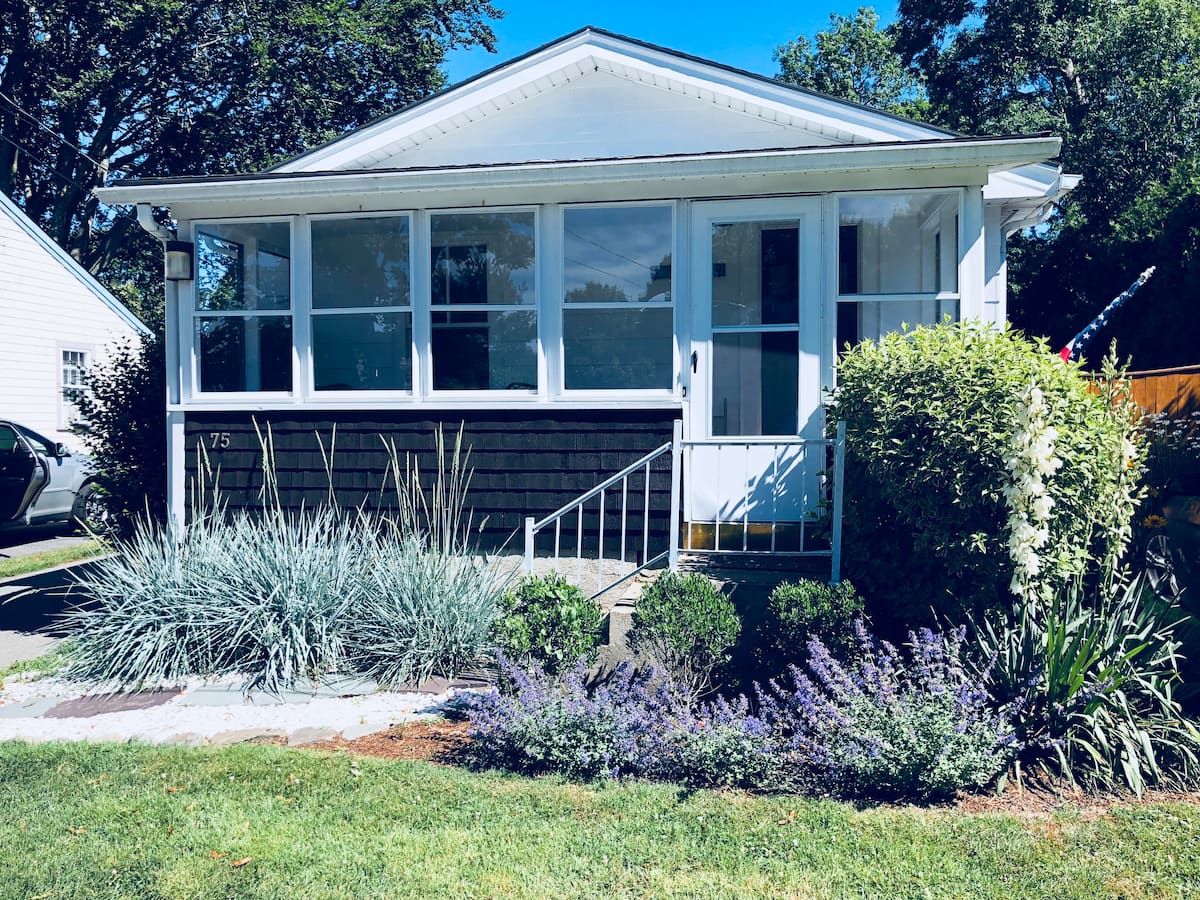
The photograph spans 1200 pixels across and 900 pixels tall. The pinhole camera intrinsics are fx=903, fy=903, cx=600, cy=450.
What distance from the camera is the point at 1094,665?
4.19 meters

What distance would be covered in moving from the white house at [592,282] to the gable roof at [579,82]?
21mm

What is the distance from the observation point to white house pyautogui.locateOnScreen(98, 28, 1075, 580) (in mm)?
6871

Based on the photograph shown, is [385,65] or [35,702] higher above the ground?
[385,65]

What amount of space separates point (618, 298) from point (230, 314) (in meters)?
3.45

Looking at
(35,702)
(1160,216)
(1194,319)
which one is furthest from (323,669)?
(1160,216)

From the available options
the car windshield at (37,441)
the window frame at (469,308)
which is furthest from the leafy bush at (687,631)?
the car windshield at (37,441)

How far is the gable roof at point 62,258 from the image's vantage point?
15672 mm

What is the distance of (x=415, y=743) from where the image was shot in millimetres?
4574

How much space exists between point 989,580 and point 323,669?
3.97 metres

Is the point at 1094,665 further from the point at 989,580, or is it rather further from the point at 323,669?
the point at 323,669

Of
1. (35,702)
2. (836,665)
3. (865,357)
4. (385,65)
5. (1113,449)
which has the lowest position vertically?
(35,702)

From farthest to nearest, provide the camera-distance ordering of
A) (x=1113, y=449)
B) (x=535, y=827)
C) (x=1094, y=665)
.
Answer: (x=1113, y=449)
(x=1094, y=665)
(x=535, y=827)

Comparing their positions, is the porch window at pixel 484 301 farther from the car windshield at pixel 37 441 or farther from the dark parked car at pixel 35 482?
the car windshield at pixel 37 441

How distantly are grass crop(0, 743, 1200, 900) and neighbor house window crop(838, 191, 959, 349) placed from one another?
4238mm
